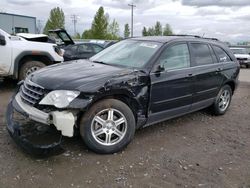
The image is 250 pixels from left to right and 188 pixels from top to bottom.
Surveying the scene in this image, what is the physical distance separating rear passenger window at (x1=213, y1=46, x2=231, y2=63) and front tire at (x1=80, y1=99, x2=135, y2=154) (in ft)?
8.88

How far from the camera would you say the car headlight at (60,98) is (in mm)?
3820

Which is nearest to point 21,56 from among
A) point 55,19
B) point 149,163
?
point 149,163

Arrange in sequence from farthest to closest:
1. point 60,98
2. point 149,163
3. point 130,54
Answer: point 130,54
point 149,163
point 60,98

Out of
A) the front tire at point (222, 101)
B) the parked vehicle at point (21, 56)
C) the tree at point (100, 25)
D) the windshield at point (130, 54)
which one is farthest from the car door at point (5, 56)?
the tree at point (100, 25)

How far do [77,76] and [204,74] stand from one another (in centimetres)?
247

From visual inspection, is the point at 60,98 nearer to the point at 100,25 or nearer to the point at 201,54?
the point at 201,54

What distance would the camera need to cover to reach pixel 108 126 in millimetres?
4195

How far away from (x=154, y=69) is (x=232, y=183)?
191cm

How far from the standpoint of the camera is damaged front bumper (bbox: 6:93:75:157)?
3.74 metres

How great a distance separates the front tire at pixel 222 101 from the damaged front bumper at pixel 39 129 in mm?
3452

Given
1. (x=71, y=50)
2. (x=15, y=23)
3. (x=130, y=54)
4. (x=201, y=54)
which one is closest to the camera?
(x=130, y=54)

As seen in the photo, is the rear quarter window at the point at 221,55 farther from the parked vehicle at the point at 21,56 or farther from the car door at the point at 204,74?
the parked vehicle at the point at 21,56

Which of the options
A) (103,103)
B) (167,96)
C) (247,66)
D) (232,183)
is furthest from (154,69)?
(247,66)

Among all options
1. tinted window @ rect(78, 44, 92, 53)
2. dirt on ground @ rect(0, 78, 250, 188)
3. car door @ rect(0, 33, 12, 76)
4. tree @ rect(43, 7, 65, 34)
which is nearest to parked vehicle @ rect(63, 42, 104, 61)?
tinted window @ rect(78, 44, 92, 53)
